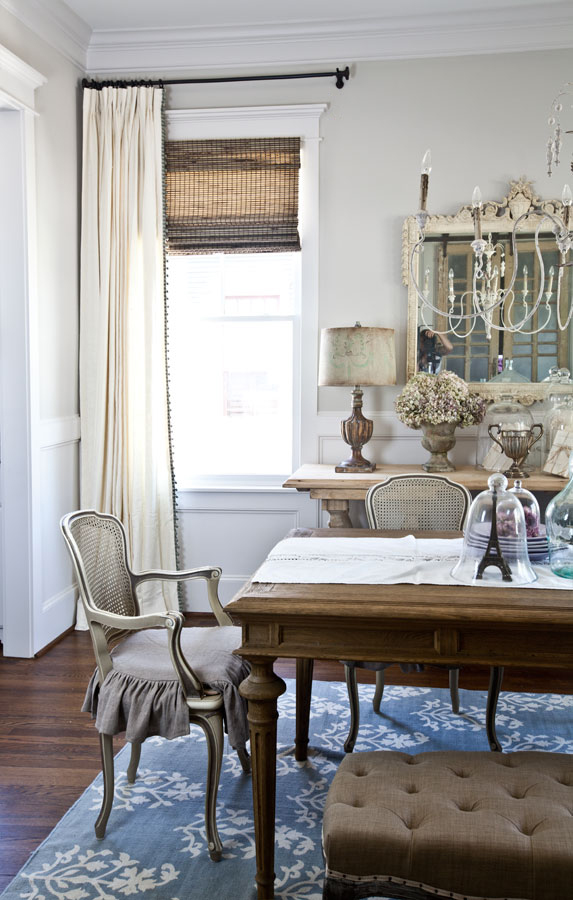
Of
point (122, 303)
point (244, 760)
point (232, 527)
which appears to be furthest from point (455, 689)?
point (122, 303)

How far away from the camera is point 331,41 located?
4031mm

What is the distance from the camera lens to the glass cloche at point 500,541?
6.71 feet

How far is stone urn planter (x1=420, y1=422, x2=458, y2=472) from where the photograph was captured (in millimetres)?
3807

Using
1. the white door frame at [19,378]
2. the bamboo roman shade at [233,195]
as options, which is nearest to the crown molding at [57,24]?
the white door frame at [19,378]

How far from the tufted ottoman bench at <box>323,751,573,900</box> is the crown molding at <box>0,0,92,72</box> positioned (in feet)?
11.6

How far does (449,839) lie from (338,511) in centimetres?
223

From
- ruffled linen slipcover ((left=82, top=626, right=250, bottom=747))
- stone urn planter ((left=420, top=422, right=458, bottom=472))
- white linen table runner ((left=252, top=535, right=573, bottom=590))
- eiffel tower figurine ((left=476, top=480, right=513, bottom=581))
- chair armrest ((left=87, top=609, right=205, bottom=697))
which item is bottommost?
ruffled linen slipcover ((left=82, top=626, right=250, bottom=747))

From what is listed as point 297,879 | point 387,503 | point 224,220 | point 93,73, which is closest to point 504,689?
point 387,503

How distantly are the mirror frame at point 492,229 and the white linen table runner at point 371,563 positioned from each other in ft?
5.27

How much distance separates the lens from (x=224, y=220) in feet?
13.8

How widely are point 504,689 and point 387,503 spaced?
1001mm

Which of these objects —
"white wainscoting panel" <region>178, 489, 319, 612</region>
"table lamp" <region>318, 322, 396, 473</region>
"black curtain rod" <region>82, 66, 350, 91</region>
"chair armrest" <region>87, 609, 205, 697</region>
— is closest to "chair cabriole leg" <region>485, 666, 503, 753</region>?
"chair armrest" <region>87, 609, 205, 697</region>

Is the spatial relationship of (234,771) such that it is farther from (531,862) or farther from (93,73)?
(93,73)

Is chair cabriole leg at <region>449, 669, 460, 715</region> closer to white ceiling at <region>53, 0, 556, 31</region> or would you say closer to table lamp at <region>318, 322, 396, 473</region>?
table lamp at <region>318, 322, 396, 473</region>
